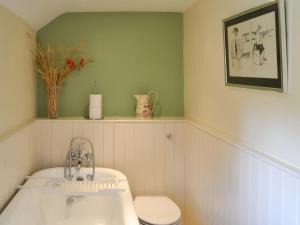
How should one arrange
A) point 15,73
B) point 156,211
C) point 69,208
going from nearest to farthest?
point 15,73 → point 69,208 → point 156,211

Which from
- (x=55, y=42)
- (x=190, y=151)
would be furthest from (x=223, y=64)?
(x=55, y=42)

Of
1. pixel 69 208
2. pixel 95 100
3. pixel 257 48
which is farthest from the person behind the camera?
pixel 95 100

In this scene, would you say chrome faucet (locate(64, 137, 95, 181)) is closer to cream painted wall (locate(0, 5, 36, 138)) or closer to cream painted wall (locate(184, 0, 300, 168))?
cream painted wall (locate(0, 5, 36, 138))

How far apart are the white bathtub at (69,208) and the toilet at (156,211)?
28 cm

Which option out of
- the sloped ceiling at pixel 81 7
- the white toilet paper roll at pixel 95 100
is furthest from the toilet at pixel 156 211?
the sloped ceiling at pixel 81 7

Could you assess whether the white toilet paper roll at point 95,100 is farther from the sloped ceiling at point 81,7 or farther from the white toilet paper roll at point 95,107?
the sloped ceiling at point 81,7

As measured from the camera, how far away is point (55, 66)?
10.8ft

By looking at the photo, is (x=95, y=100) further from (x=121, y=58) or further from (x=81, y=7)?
(x=81, y=7)

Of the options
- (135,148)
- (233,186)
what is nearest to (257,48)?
(233,186)

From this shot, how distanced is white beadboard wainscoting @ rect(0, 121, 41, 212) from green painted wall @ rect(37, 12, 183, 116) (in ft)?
1.38

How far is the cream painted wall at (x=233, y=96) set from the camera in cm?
141

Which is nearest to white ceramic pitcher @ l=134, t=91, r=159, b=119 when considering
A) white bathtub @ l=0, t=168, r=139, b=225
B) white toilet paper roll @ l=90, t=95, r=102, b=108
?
white toilet paper roll @ l=90, t=95, r=102, b=108

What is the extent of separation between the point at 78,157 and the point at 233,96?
1637 mm

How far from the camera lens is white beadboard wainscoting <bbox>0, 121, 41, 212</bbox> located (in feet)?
7.29
